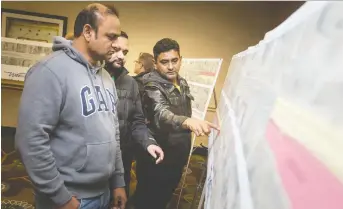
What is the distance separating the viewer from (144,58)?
6.49ft

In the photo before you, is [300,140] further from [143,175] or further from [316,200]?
[143,175]

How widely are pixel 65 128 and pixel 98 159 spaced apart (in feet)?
0.42

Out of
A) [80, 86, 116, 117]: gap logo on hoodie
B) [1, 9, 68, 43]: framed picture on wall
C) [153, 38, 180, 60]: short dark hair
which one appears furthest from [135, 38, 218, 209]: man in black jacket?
[1, 9, 68, 43]: framed picture on wall

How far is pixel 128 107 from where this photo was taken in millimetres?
1389

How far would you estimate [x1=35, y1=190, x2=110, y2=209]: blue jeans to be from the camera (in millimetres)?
902

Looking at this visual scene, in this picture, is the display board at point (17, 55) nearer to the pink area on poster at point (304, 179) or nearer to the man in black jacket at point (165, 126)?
the man in black jacket at point (165, 126)

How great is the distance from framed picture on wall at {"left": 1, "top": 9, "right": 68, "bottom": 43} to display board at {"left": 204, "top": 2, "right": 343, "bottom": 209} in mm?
2476

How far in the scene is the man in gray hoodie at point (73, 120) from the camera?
2.63ft

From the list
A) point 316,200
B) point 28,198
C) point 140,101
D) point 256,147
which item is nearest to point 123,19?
point 140,101

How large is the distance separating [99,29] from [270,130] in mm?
695

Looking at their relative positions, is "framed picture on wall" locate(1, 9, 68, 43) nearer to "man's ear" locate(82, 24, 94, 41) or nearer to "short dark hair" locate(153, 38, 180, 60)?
"short dark hair" locate(153, 38, 180, 60)

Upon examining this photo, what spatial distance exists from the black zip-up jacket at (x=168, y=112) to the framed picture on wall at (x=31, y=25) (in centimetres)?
141

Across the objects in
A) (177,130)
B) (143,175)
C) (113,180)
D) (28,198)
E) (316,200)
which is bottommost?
(28,198)

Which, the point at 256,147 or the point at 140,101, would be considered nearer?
the point at 256,147
